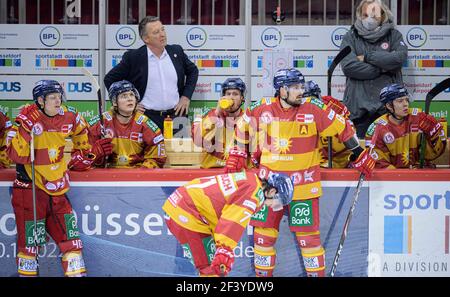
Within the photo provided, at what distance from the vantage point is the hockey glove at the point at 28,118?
641 centimetres

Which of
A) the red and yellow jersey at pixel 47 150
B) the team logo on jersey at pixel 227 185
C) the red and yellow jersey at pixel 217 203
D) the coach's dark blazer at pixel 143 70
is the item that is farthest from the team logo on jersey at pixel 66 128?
the coach's dark blazer at pixel 143 70

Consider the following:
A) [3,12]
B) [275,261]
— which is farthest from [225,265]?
[3,12]

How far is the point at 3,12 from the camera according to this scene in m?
8.73

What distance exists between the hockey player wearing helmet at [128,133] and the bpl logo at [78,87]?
5.30 feet

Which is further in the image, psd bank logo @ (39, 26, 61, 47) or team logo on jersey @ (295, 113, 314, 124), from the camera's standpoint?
psd bank logo @ (39, 26, 61, 47)

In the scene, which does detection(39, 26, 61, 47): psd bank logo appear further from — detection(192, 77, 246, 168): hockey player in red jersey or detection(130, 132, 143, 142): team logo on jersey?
detection(192, 77, 246, 168): hockey player in red jersey

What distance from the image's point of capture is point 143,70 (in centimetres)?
815

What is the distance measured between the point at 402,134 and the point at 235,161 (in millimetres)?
1431

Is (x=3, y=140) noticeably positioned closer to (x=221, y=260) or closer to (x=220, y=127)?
(x=220, y=127)

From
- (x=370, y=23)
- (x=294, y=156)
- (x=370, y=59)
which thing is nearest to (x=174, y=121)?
(x=370, y=59)

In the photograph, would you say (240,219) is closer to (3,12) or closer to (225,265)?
(225,265)

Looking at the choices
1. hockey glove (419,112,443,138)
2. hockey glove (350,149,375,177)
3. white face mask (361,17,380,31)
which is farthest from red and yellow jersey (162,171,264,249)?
white face mask (361,17,380,31)

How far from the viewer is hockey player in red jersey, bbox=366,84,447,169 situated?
716cm

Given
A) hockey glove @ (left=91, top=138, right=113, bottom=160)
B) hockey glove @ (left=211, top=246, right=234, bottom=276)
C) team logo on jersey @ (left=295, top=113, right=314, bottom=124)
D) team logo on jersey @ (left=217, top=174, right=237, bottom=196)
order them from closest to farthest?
hockey glove @ (left=211, top=246, right=234, bottom=276)
team logo on jersey @ (left=217, top=174, right=237, bottom=196)
team logo on jersey @ (left=295, top=113, right=314, bottom=124)
hockey glove @ (left=91, top=138, right=113, bottom=160)
